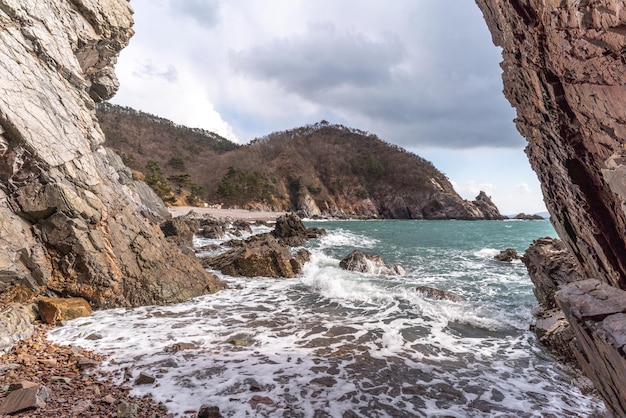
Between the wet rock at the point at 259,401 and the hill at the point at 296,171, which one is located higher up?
the hill at the point at 296,171

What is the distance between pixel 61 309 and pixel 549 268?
598 inches

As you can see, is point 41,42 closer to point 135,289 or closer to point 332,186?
point 135,289

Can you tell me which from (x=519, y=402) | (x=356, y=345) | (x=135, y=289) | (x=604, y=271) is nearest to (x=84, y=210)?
(x=135, y=289)

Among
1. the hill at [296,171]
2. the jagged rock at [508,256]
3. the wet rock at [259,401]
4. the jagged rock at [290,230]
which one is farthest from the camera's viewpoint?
the hill at [296,171]

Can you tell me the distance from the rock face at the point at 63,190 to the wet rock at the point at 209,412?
21.4 feet

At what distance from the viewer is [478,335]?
9.37 meters

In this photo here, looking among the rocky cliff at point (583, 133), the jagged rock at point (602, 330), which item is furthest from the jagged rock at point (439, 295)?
the jagged rock at point (602, 330)

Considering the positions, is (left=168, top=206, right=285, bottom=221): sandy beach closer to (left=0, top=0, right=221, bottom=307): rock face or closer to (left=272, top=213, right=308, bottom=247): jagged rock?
(left=272, top=213, right=308, bottom=247): jagged rock

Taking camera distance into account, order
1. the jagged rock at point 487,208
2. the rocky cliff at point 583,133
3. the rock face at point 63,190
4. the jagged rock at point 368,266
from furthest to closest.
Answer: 1. the jagged rock at point 487,208
2. the jagged rock at point 368,266
3. the rock face at point 63,190
4. the rocky cliff at point 583,133

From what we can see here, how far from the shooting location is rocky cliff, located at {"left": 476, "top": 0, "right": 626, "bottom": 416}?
343 cm

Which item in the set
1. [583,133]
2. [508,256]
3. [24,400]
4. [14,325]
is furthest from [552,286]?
[14,325]

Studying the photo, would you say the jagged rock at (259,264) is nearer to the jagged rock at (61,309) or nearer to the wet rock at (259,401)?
the jagged rock at (61,309)

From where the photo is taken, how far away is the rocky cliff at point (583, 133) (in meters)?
3.43

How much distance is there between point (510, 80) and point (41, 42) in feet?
45.3
